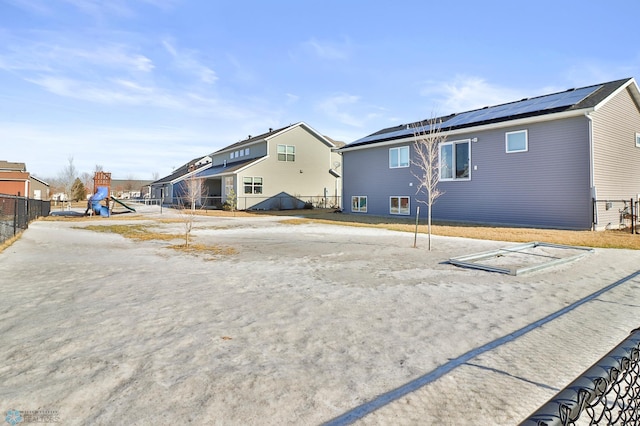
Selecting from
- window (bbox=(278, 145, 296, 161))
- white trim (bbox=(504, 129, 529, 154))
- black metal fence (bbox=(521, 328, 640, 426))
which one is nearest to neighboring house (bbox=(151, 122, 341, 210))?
window (bbox=(278, 145, 296, 161))

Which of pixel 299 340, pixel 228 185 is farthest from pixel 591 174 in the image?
pixel 228 185

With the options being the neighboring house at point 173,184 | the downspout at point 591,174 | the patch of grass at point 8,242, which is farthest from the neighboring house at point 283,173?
the downspout at point 591,174

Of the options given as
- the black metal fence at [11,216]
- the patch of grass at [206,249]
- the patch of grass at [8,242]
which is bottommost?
the patch of grass at [206,249]

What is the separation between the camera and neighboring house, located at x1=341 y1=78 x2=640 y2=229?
15.1 m

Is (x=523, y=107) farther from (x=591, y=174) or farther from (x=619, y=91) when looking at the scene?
(x=591, y=174)

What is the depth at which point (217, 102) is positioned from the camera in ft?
84.6

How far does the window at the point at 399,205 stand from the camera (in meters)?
22.6

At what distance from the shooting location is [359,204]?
26266mm

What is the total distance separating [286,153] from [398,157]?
1551 centimetres

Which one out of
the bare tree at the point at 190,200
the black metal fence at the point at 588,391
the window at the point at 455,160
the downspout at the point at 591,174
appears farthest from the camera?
the window at the point at 455,160

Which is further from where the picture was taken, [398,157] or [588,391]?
[398,157]

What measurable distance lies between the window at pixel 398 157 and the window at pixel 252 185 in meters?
15.0

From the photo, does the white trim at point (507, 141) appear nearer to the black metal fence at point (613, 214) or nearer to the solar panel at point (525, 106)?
the solar panel at point (525, 106)

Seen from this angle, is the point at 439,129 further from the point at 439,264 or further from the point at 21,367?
the point at 21,367
